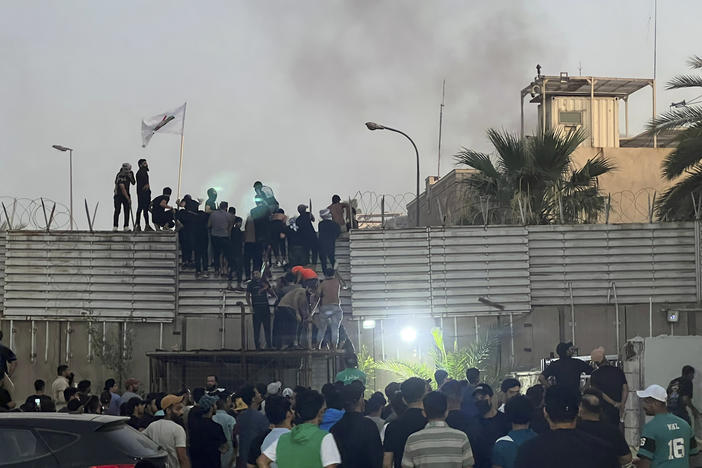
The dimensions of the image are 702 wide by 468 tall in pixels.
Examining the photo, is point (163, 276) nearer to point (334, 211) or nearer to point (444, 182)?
point (334, 211)

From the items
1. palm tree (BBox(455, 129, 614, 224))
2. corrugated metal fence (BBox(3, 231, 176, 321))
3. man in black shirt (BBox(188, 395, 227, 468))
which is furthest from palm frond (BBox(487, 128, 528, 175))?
man in black shirt (BBox(188, 395, 227, 468))

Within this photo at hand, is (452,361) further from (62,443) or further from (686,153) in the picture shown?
(62,443)

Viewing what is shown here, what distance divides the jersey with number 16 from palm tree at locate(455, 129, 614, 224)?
17.1 meters

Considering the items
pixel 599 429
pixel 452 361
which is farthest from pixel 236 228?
pixel 599 429

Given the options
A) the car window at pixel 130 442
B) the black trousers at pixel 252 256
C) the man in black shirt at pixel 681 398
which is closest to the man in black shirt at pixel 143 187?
the black trousers at pixel 252 256

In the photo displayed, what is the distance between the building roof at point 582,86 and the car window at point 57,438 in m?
44.4

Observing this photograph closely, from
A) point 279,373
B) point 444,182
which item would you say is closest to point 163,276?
point 279,373

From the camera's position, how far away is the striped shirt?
771 cm

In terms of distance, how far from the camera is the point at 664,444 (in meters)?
8.82

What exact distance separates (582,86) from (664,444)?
45454 mm

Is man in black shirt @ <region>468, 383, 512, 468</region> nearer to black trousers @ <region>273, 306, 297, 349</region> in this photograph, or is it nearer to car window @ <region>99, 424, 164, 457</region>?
car window @ <region>99, 424, 164, 457</region>

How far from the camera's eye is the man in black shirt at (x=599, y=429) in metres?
7.43

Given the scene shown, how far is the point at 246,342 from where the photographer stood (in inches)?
1017

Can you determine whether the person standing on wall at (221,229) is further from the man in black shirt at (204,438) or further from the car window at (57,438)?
the car window at (57,438)
